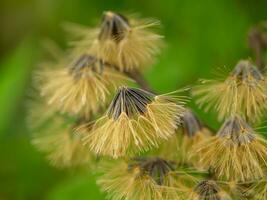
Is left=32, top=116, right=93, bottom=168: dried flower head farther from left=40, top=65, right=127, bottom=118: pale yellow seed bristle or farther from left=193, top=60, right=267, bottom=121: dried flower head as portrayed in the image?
left=193, top=60, right=267, bottom=121: dried flower head

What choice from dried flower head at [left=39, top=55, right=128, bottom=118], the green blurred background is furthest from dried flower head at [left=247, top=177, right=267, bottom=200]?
the green blurred background

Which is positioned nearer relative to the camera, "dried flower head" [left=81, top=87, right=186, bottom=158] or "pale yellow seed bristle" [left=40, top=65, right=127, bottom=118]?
"dried flower head" [left=81, top=87, right=186, bottom=158]

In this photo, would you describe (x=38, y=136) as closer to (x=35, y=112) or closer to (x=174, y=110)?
(x=35, y=112)

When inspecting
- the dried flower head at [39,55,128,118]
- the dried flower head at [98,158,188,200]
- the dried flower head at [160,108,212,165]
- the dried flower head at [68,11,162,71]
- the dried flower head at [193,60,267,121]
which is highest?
the dried flower head at [68,11,162,71]

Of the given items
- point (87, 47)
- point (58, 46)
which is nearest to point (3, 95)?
point (58, 46)

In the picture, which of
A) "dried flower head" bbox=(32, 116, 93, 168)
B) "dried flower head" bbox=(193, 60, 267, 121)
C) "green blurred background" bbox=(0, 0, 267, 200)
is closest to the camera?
"dried flower head" bbox=(193, 60, 267, 121)

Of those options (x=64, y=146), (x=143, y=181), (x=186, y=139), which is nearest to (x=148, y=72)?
(x=64, y=146)
